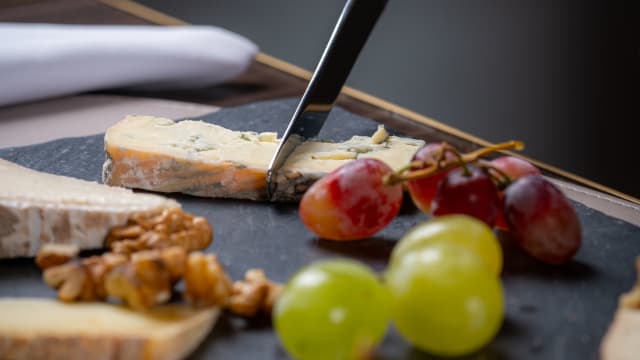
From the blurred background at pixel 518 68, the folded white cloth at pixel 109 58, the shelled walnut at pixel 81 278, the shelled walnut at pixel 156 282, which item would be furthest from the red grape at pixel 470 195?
the blurred background at pixel 518 68

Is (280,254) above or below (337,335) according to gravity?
below

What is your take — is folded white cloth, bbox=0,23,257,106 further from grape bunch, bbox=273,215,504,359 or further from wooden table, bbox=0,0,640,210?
grape bunch, bbox=273,215,504,359

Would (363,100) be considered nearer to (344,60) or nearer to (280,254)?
(344,60)

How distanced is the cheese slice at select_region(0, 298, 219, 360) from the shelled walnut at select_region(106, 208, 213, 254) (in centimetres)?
14

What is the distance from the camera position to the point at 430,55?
2.25 metres

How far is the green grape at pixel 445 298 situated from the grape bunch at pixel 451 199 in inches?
8.7

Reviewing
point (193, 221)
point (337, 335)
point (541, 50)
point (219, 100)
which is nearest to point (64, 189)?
point (193, 221)

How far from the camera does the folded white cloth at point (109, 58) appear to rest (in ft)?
5.54

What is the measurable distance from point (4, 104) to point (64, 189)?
2.08ft

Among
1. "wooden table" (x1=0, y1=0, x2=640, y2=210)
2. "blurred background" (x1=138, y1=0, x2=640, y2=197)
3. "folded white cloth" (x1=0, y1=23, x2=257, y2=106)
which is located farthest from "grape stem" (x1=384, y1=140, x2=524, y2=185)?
"blurred background" (x1=138, y1=0, x2=640, y2=197)

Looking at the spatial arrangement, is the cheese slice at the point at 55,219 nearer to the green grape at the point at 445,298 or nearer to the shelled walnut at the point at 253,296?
the shelled walnut at the point at 253,296

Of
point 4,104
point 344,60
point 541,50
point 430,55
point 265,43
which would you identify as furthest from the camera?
point 265,43

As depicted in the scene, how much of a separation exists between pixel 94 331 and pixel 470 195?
43 centimetres

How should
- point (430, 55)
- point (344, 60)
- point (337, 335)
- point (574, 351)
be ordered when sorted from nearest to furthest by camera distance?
point (337, 335) < point (574, 351) < point (344, 60) < point (430, 55)
